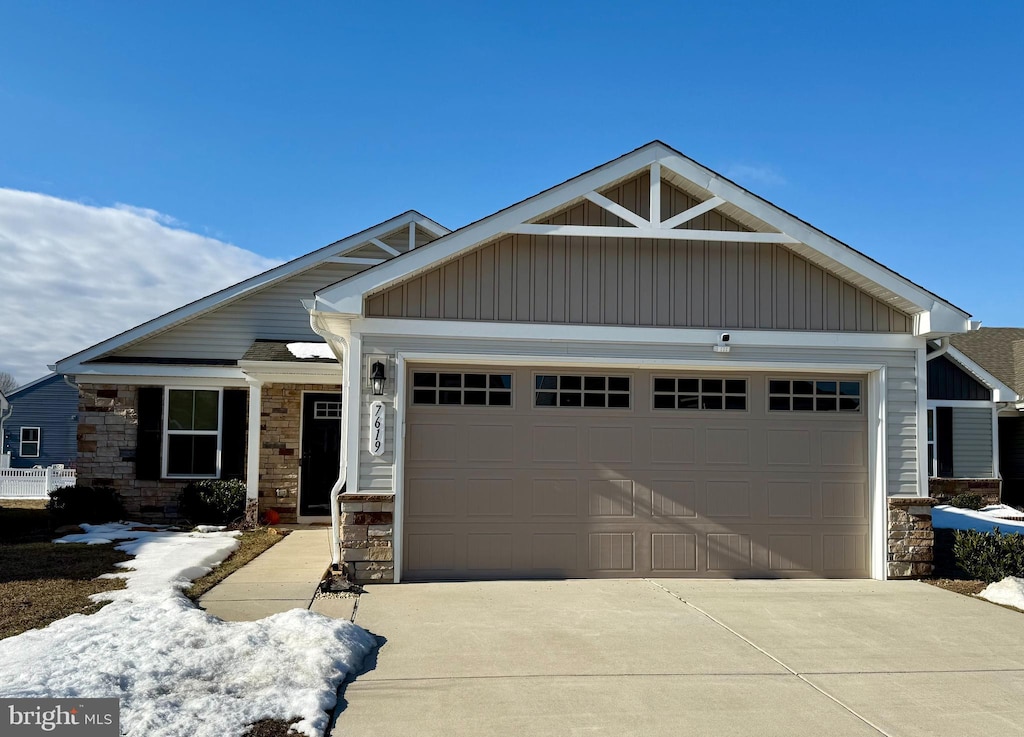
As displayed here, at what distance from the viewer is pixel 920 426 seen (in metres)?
9.44

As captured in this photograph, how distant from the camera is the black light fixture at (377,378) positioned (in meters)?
8.66

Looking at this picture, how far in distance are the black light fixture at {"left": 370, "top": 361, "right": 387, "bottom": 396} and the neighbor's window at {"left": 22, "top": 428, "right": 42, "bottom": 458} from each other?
27.6 m

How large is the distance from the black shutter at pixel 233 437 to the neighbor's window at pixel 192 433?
109mm

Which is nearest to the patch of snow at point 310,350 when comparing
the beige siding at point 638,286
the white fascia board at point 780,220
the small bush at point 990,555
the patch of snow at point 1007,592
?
the beige siding at point 638,286

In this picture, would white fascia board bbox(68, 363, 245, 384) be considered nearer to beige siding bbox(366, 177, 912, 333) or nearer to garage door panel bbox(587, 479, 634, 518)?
beige siding bbox(366, 177, 912, 333)

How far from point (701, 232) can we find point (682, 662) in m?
4.82

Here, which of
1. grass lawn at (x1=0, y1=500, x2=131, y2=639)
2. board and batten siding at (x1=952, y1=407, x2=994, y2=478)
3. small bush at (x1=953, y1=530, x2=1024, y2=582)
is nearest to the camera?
grass lawn at (x1=0, y1=500, x2=131, y2=639)

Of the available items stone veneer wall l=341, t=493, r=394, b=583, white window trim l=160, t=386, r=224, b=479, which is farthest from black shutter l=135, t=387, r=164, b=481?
stone veneer wall l=341, t=493, r=394, b=583

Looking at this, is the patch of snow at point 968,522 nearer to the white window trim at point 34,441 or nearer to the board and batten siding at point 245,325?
the board and batten siding at point 245,325

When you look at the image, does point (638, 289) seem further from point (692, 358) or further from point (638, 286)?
point (692, 358)

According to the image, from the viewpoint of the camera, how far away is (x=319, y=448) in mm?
13633

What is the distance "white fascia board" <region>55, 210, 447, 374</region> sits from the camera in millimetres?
13641

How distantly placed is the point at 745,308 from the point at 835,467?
2.11 meters

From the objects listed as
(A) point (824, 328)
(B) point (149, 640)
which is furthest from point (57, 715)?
(A) point (824, 328)
